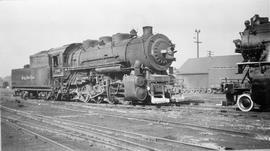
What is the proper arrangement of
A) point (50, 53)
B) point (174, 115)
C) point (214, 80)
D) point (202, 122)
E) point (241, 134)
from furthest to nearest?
point (214, 80), point (50, 53), point (174, 115), point (202, 122), point (241, 134)

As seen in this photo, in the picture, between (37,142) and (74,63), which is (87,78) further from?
(37,142)

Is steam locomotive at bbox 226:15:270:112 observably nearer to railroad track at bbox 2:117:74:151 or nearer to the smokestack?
the smokestack

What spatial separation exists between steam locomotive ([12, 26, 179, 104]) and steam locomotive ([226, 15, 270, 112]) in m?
2.99

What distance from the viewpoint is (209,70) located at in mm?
34219

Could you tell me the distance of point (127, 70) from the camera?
13453 mm

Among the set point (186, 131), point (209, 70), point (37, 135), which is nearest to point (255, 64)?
point (186, 131)

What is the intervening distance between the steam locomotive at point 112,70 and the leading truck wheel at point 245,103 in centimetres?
279

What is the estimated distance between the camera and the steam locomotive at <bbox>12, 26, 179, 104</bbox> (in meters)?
12.4

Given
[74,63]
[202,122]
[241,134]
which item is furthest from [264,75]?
[74,63]

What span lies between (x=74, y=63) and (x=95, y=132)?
414 inches

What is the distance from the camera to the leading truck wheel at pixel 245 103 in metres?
10.3

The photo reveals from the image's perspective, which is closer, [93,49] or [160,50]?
[160,50]

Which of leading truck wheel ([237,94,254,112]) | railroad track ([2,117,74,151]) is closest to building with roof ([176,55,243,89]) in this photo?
leading truck wheel ([237,94,254,112])

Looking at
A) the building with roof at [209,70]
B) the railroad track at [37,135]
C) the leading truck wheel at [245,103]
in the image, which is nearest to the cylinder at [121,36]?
the leading truck wheel at [245,103]
